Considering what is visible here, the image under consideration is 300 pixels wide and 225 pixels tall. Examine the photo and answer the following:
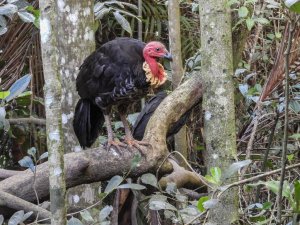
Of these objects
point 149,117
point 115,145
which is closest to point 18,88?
point 115,145

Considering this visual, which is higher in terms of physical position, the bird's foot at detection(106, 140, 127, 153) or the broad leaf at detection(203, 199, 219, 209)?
the bird's foot at detection(106, 140, 127, 153)

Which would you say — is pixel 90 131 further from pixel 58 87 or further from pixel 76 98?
pixel 58 87

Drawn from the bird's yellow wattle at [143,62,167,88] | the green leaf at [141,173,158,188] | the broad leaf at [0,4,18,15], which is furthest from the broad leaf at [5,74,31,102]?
the bird's yellow wattle at [143,62,167,88]

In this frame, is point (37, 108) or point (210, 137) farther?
point (37, 108)

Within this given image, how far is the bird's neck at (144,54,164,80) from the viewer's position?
312 cm

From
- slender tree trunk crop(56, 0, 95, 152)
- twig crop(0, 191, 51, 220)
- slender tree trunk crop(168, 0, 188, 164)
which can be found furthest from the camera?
slender tree trunk crop(168, 0, 188, 164)

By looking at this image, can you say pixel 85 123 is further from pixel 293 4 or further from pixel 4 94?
pixel 293 4

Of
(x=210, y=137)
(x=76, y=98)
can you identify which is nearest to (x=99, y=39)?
(x=76, y=98)

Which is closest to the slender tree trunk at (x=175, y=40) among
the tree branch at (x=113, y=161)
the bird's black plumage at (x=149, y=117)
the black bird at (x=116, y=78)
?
the bird's black plumage at (x=149, y=117)

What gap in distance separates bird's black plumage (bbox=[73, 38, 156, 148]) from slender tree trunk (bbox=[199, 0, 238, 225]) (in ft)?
2.16

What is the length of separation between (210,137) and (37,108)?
235cm

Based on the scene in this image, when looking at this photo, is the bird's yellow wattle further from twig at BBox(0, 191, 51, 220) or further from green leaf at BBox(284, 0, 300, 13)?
green leaf at BBox(284, 0, 300, 13)

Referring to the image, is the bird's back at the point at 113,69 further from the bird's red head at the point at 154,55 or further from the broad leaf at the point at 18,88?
the broad leaf at the point at 18,88

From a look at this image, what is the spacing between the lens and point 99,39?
4.78 m
